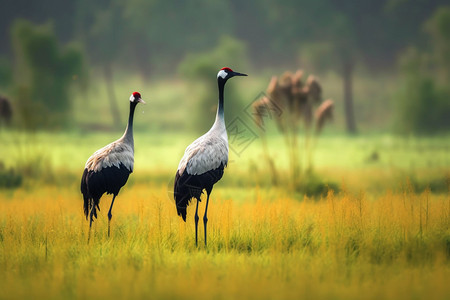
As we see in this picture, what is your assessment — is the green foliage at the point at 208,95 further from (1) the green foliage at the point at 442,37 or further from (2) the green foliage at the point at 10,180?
(1) the green foliage at the point at 442,37

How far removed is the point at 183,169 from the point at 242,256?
5.16 feet

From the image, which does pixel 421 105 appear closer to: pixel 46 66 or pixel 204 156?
pixel 46 66

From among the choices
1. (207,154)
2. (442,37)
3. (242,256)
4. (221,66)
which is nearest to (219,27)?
(221,66)

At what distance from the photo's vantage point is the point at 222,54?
116 feet

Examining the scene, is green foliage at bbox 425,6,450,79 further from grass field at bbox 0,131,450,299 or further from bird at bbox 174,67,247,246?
bird at bbox 174,67,247,246

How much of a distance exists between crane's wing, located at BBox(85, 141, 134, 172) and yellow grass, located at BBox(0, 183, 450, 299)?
913mm

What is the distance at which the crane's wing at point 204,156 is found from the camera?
23.5 feet

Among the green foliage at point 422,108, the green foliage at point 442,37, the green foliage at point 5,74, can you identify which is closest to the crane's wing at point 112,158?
the green foliage at point 422,108

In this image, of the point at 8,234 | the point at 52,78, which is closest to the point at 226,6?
the point at 52,78

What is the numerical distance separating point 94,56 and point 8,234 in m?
46.3

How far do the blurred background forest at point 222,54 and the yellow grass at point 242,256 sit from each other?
22.5 m

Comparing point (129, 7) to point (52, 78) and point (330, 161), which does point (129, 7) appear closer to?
point (52, 78)

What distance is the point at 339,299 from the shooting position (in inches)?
193

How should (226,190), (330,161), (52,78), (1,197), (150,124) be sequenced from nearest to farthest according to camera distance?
(1,197)
(226,190)
(330,161)
(52,78)
(150,124)
